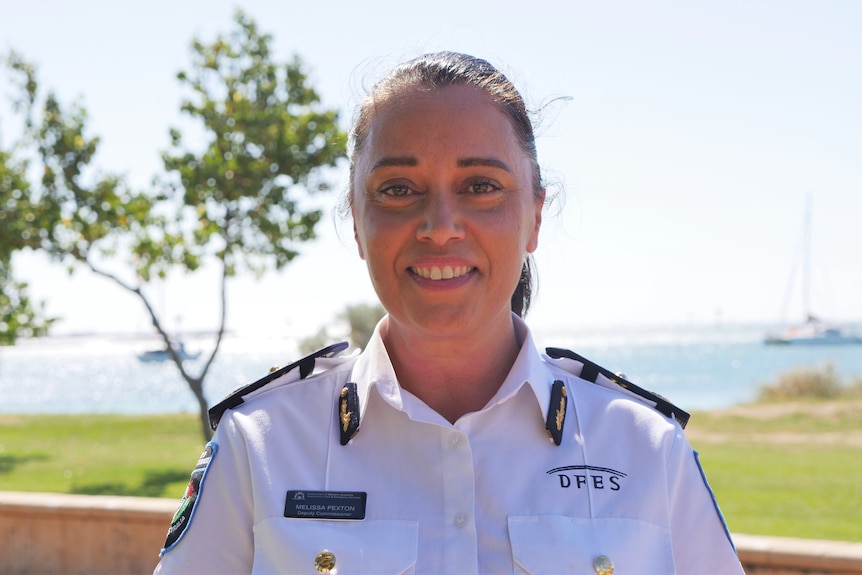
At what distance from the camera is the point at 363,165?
1.75 metres

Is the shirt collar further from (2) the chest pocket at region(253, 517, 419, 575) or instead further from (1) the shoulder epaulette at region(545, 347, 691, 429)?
(2) the chest pocket at region(253, 517, 419, 575)

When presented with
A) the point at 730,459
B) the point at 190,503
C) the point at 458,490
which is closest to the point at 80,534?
the point at 190,503

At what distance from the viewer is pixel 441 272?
162 centimetres

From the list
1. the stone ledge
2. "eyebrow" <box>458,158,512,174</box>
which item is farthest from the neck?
the stone ledge

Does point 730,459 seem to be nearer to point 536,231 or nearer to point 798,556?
point 798,556

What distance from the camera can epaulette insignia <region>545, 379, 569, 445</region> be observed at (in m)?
1.73

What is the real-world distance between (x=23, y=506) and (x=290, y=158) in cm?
464

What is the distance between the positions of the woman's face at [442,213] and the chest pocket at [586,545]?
1.30ft

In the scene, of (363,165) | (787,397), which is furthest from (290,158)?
(787,397)

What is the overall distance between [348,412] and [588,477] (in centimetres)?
48

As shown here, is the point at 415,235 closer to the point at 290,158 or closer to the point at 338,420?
the point at 338,420

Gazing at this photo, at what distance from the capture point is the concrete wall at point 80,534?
5.17 metres

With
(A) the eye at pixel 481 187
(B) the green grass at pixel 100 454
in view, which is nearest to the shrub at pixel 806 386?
(B) the green grass at pixel 100 454

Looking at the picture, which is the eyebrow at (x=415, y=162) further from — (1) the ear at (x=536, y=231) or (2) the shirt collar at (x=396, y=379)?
(2) the shirt collar at (x=396, y=379)
